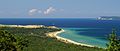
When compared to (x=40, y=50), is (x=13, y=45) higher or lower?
higher

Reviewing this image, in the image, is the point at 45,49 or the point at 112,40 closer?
the point at 112,40

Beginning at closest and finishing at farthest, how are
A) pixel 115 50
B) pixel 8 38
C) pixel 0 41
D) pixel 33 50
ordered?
pixel 115 50
pixel 0 41
pixel 8 38
pixel 33 50

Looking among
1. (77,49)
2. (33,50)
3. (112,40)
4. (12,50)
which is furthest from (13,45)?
(77,49)

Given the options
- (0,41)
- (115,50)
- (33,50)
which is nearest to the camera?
(115,50)

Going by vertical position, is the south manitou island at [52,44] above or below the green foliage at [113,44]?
below

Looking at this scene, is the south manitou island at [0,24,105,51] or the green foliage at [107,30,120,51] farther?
the south manitou island at [0,24,105,51]

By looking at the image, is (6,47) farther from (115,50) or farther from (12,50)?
(115,50)

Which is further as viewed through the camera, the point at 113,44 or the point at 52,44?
the point at 52,44

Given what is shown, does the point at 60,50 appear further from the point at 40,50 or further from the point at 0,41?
the point at 0,41

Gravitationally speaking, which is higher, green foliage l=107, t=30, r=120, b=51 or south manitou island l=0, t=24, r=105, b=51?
green foliage l=107, t=30, r=120, b=51

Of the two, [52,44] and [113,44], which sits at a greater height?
[113,44]

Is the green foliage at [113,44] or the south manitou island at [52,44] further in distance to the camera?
the south manitou island at [52,44]
